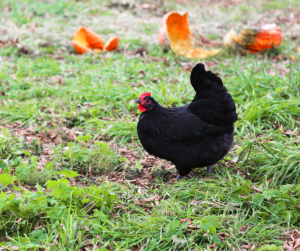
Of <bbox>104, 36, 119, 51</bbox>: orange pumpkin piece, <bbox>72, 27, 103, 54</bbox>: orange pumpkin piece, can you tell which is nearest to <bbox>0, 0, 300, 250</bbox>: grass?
<bbox>104, 36, 119, 51</bbox>: orange pumpkin piece

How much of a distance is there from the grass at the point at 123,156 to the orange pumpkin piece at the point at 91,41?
0.78 ft

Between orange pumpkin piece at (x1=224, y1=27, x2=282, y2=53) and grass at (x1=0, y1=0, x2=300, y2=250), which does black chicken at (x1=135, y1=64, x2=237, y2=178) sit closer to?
grass at (x1=0, y1=0, x2=300, y2=250)

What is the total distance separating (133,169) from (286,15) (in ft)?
28.2

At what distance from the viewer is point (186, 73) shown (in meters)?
5.62

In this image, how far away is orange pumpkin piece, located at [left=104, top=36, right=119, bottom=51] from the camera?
664 cm

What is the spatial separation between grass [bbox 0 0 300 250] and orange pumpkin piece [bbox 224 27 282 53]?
0.19 meters

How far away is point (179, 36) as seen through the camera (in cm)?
697

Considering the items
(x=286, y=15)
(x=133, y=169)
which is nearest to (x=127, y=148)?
(x=133, y=169)

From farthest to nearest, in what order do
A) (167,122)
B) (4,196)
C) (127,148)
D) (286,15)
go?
(286,15), (127,148), (167,122), (4,196)

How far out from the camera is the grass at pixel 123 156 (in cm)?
242

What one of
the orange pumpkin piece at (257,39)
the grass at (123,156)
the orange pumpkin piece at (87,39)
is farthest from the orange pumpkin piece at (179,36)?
the orange pumpkin piece at (87,39)

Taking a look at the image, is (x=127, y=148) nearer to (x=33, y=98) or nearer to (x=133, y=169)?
(x=133, y=169)

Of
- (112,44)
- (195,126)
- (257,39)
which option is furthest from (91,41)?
(195,126)

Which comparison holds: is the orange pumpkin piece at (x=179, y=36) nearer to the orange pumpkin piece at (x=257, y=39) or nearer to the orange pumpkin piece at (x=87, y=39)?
the orange pumpkin piece at (x=257, y=39)
